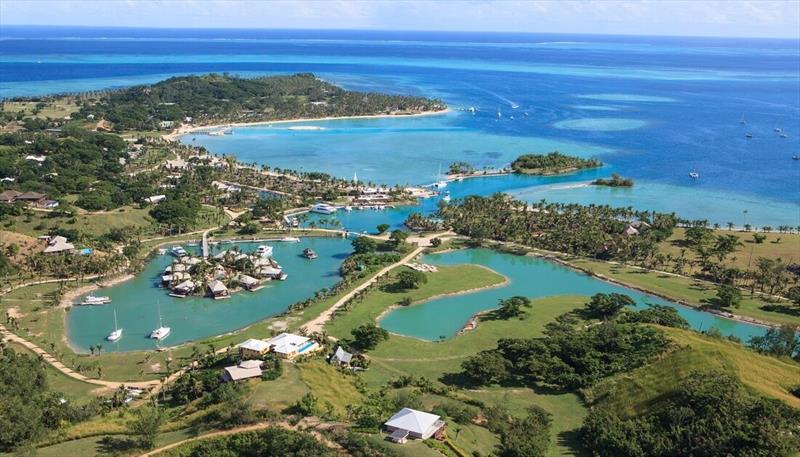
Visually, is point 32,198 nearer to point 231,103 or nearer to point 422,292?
point 422,292

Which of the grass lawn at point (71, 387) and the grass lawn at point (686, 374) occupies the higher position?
the grass lawn at point (686, 374)

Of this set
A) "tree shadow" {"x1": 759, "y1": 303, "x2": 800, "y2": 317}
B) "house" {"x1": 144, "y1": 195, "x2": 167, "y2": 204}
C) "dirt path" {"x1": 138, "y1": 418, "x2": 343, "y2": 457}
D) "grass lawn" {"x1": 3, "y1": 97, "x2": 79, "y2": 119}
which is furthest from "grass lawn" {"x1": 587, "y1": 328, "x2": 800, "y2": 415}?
"grass lawn" {"x1": 3, "y1": 97, "x2": 79, "y2": 119}

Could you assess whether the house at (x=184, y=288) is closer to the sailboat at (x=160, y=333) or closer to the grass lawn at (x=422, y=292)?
the sailboat at (x=160, y=333)

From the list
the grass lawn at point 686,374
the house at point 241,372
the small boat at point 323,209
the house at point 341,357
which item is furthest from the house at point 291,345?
the small boat at point 323,209

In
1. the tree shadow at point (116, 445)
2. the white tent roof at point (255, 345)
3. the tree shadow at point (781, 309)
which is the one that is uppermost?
the tree shadow at point (116, 445)

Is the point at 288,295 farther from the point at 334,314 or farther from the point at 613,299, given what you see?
the point at 613,299

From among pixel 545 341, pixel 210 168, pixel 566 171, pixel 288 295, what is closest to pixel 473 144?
pixel 566 171

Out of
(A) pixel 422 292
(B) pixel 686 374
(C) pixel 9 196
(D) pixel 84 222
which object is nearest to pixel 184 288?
(D) pixel 84 222
